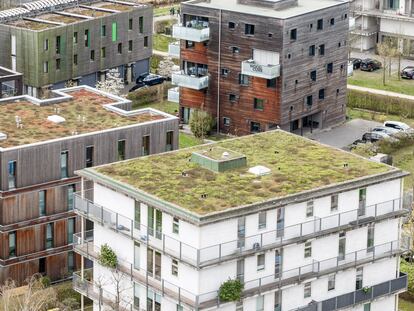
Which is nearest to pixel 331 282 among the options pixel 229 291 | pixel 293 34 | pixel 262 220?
pixel 262 220

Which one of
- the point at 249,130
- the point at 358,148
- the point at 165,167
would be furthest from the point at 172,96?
the point at 165,167

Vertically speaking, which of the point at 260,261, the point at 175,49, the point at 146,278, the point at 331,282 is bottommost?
the point at 331,282

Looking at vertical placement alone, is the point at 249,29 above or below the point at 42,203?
above

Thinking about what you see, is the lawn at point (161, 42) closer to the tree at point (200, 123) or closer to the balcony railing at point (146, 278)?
the tree at point (200, 123)

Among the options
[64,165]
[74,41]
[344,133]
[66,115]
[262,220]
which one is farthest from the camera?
[74,41]

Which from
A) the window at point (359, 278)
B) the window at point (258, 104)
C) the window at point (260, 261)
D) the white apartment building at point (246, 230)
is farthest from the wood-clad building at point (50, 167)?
the window at point (258, 104)

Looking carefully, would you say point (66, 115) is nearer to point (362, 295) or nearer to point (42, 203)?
point (42, 203)

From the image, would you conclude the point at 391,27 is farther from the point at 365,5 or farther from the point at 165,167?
the point at 165,167
